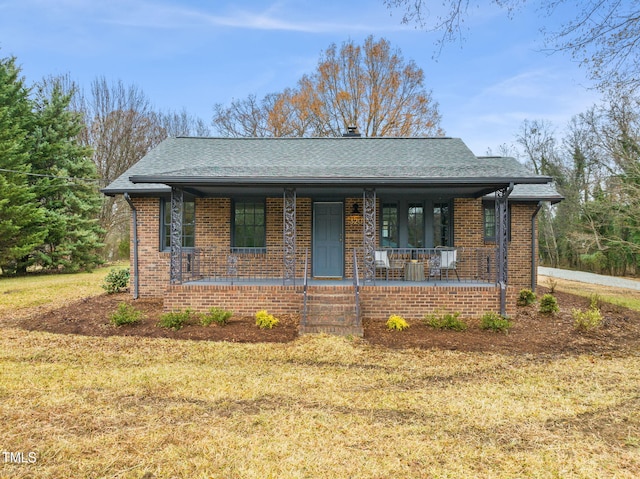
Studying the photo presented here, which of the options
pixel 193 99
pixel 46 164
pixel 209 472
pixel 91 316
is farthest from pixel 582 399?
pixel 193 99

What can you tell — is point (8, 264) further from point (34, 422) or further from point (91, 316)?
point (34, 422)

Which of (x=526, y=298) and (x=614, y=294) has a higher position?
(x=526, y=298)

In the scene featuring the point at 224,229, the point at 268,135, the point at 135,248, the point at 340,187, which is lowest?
the point at 135,248

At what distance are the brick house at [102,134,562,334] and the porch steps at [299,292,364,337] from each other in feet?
0.09

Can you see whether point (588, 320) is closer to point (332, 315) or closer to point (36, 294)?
point (332, 315)

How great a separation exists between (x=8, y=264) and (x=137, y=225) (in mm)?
12343

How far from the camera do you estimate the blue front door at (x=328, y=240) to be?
10.9m

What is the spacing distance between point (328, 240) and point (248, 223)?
221cm

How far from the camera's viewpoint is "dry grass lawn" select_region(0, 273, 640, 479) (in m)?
3.16

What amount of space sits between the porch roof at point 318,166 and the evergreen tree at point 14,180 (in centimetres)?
852

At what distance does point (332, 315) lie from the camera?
794cm

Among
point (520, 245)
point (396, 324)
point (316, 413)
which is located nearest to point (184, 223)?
point (396, 324)

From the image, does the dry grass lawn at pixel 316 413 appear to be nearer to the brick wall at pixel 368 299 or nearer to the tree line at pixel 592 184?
the brick wall at pixel 368 299

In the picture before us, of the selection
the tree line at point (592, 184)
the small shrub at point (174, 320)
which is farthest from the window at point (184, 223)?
the tree line at point (592, 184)
